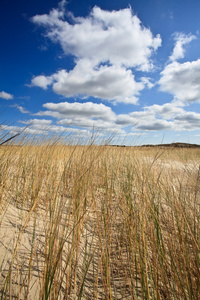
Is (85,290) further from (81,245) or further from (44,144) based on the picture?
(44,144)

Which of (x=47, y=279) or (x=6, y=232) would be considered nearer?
(x=47, y=279)

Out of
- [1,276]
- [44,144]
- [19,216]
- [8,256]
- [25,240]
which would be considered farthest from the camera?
[44,144]

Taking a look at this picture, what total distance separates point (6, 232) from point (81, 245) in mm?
668

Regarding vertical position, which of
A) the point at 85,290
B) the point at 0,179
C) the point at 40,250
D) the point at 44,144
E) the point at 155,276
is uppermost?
the point at 44,144

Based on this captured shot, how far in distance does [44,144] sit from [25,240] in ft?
6.98

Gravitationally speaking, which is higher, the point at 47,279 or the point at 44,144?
the point at 44,144

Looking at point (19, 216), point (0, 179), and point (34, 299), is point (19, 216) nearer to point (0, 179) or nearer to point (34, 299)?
point (0, 179)

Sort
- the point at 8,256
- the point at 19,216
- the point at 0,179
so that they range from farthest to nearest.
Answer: the point at 0,179 → the point at 19,216 → the point at 8,256

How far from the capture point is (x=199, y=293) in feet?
2.59

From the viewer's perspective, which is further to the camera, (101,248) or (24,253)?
(24,253)

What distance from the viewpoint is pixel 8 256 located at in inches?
46.1

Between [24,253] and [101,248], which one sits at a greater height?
[101,248]

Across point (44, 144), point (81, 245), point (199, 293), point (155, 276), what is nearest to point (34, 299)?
point (81, 245)

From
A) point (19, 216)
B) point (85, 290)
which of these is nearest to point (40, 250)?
point (85, 290)
